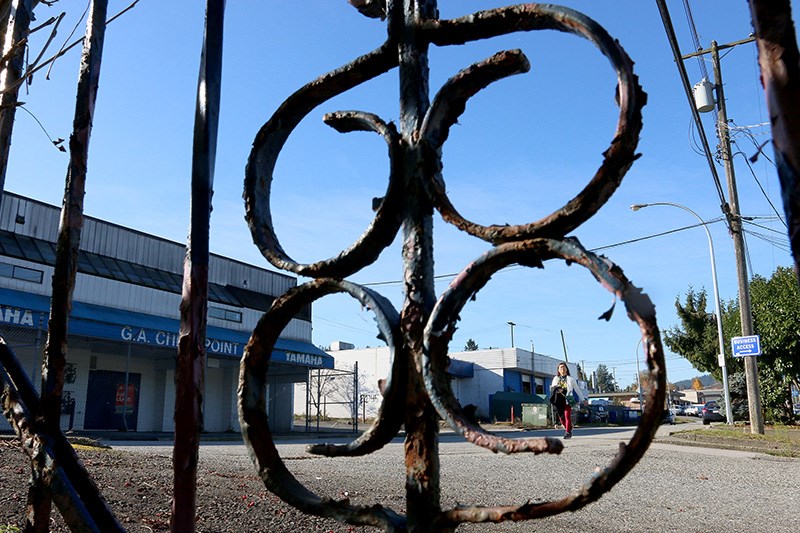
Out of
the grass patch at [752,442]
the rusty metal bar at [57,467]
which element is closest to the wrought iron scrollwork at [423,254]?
the rusty metal bar at [57,467]

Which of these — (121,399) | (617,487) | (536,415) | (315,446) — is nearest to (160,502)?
(315,446)

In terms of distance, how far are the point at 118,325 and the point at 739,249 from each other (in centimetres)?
1613

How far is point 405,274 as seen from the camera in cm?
134

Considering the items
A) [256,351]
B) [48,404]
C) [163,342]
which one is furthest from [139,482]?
[163,342]

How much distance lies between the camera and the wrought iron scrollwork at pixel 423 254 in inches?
42.6

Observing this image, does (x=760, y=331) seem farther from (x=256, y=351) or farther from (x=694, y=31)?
(x=256, y=351)

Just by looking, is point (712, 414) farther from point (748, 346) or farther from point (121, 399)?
point (121, 399)

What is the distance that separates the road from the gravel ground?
1 centimetres

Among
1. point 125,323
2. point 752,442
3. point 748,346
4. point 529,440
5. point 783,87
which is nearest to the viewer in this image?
point 783,87

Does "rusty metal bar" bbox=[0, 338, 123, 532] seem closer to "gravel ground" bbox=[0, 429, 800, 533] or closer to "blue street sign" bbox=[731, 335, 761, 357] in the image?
"gravel ground" bbox=[0, 429, 800, 533]

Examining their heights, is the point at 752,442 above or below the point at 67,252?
below

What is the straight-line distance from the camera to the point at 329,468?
756cm

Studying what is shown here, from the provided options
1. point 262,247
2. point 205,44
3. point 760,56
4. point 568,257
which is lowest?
point 568,257

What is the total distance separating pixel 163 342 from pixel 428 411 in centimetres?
1853
